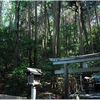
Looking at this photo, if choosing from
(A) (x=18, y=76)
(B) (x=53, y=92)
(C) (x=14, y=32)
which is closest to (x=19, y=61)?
(C) (x=14, y=32)

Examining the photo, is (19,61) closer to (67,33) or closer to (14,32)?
(14,32)

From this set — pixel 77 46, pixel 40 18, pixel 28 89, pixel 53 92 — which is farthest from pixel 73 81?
pixel 40 18

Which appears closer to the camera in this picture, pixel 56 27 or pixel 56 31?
pixel 56 31

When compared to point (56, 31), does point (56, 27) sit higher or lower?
higher

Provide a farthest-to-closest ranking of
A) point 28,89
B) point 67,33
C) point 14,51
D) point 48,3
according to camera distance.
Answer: point 67,33 → point 48,3 → point 14,51 → point 28,89

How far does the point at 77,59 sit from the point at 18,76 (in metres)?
4.95

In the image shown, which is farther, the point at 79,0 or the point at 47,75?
the point at 79,0

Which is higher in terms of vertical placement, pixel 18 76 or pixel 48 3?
pixel 48 3

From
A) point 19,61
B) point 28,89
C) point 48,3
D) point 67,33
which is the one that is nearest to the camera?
point 28,89

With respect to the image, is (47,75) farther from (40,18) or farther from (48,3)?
(40,18)

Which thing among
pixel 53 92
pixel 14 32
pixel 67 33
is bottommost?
pixel 53 92

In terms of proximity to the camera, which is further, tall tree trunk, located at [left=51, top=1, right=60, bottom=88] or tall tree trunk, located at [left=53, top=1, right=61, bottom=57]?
tall tree trunk, located at [left=53, top=1, right=61, bottom=57]

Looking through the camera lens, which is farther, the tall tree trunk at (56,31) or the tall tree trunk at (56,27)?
the tall tree trunk at (56,27)

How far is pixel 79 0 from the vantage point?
16.3 meters
